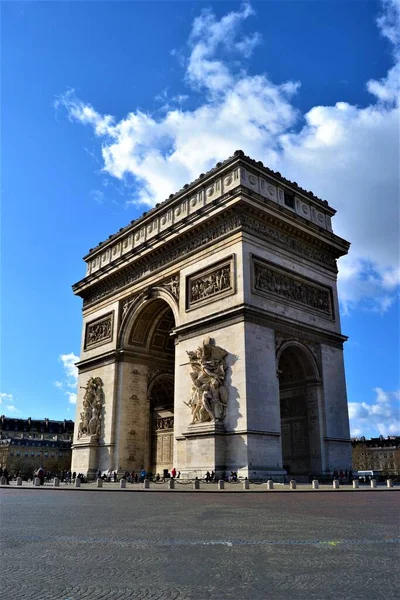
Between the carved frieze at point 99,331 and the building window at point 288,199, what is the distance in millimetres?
12912

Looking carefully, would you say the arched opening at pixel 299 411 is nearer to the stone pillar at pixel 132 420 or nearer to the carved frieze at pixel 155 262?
the carved frieze at pixel 155 262

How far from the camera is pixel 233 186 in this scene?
2617 centimetres

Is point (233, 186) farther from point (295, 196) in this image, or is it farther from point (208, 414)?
point (208, 414)

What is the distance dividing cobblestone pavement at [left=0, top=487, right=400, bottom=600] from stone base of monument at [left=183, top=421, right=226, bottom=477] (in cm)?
1372

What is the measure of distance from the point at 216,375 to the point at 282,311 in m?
4.77

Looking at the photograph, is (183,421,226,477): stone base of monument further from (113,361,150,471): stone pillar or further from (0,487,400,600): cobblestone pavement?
(0,487,400,600): cobblestone pavement

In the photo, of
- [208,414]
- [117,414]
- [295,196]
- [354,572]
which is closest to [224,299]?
[208,414]

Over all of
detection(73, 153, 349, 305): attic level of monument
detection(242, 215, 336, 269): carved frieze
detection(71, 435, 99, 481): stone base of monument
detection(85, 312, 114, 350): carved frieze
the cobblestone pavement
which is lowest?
the cobblestone pavement

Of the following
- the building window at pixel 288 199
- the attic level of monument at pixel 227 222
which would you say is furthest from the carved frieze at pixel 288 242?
the building window at pixel 288 199

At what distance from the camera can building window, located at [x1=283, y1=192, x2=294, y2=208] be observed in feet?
→ 94.0

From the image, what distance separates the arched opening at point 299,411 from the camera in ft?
85.7

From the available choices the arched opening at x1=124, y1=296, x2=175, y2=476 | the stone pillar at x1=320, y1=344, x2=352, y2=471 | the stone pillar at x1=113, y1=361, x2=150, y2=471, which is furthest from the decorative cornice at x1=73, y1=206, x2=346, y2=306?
the stone pillar at x1=113, y1=361, x2=150, y2=471

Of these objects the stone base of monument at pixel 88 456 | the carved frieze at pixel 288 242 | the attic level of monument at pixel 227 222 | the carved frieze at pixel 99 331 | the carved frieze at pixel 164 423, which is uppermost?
the attic level of monument at pixel 227 222

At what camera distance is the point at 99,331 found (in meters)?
34.8
